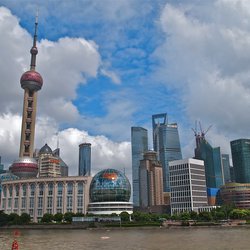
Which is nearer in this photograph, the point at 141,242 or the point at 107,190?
the point at 141,242

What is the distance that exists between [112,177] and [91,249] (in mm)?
138877

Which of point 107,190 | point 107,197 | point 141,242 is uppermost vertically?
point 107,190

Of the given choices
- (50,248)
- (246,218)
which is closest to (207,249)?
(50,248)

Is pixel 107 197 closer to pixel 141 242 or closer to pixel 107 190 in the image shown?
pixel 107 190

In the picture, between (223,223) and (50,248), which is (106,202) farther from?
(50,248)

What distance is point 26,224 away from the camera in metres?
176

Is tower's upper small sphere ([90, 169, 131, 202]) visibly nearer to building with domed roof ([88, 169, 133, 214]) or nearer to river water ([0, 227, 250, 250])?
building with domed roof ([88, 169, 133, 214])

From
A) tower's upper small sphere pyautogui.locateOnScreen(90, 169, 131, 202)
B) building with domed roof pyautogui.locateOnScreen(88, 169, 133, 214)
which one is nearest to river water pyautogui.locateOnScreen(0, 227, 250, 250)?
building with domed roof pyautogui.locateOnScreen(88, 169, 133, 214)

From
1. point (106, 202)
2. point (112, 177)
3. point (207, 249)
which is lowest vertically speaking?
point (207, 249)

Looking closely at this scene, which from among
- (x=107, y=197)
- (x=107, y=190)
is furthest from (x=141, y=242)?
(x=107, y=197)

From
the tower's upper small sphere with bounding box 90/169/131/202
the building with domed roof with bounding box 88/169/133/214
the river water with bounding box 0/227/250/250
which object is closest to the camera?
the river water with bounding box 0/227/250/250

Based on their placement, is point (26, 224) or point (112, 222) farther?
point (26, 224)

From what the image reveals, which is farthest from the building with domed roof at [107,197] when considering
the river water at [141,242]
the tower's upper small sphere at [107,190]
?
the river water at [141,242]

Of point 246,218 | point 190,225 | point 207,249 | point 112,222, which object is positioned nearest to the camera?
point 207,249
